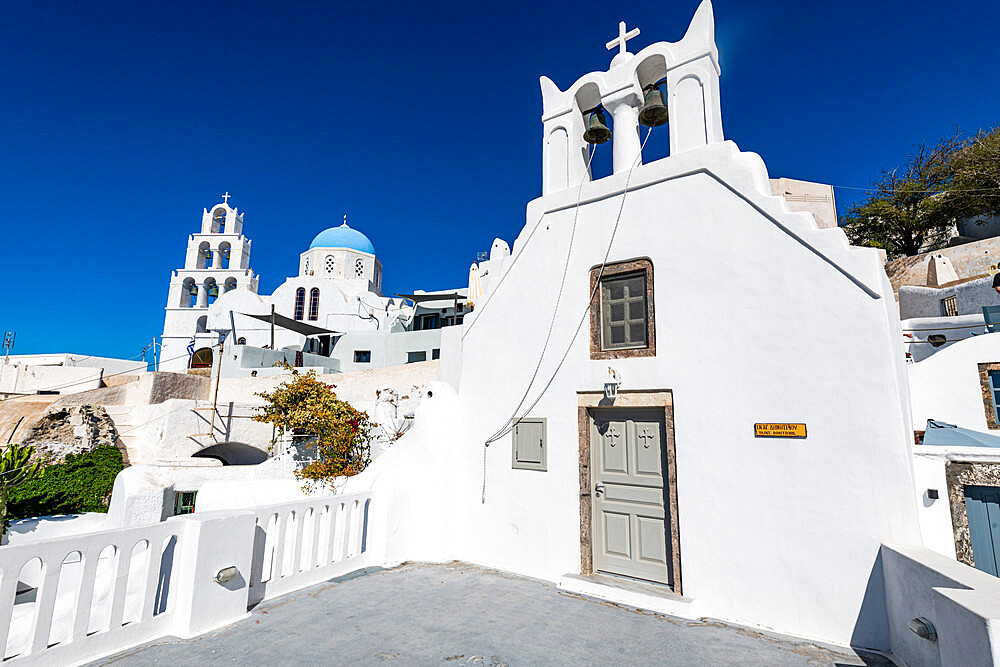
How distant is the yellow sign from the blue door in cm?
160

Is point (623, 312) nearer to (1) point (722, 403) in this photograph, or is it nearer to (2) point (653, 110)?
(1) point (722, 403)

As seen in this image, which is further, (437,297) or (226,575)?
(437,297)

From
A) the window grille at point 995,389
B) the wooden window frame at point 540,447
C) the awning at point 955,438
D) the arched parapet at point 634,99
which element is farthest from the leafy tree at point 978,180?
the wooden window frame at point 540,447

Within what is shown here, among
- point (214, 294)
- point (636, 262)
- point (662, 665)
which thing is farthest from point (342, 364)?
point (662, 665)

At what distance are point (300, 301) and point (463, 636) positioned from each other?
36.3m

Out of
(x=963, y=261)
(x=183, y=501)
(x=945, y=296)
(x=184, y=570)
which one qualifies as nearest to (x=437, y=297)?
(x=183, y=501)

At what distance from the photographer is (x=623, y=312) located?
6.26 meters

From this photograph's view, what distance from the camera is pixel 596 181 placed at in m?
6.73

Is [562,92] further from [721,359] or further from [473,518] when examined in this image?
[473,518]

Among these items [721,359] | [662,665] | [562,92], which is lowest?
[662,665]

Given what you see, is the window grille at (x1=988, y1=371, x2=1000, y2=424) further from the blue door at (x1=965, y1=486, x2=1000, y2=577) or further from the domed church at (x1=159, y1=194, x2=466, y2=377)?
the domed church at (x1=159, y1=194, x2=466, y2=377)

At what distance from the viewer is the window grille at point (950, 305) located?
1395 cm

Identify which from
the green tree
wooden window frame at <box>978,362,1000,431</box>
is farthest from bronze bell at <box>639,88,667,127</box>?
the green tree

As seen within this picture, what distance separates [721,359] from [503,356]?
2884 millimetres
